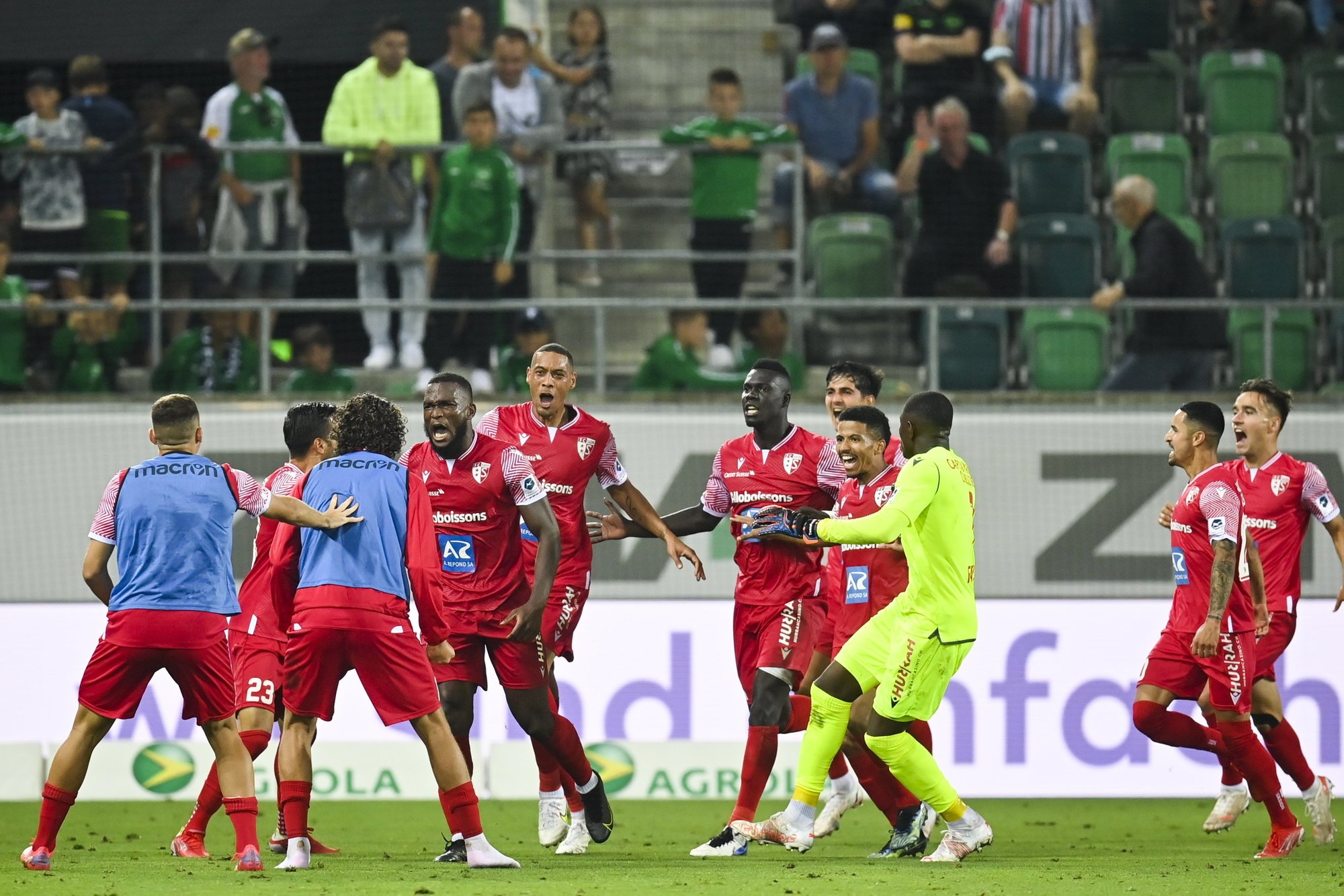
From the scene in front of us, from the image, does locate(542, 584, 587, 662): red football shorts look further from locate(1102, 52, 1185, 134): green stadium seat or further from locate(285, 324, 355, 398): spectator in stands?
locate(1102, 52, 1185, 134): green stadium seat

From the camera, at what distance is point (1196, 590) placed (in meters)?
9.25

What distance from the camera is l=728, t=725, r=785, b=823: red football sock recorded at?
27.8 feet

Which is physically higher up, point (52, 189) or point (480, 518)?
point (52, 189)

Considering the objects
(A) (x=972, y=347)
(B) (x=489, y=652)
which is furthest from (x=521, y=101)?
(B) (x=489, y=652)

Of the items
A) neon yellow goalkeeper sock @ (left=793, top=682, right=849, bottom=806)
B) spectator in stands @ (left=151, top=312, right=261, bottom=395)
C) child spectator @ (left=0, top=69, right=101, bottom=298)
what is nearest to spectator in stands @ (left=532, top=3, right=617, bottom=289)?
spectator in stands @ (left=151, top=312, right=261, bottom=395)

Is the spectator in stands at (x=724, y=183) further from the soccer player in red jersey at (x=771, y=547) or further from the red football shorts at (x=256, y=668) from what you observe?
the red football shorts at (x=256, y=668)

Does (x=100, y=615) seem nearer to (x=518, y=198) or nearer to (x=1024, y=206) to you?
(x=518, y=198)

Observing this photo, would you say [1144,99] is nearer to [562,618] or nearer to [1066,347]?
[1066,347]

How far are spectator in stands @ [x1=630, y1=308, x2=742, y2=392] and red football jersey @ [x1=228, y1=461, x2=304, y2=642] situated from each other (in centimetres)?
480

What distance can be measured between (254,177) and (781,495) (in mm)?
6524

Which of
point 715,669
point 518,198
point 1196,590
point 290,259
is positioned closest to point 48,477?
point 290,259

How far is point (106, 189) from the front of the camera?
1382 centimetres

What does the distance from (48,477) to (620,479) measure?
16.9 ft

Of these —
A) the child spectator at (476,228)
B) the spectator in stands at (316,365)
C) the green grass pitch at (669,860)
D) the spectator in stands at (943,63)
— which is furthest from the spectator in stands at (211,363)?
the spectator in stands at (943,63)
